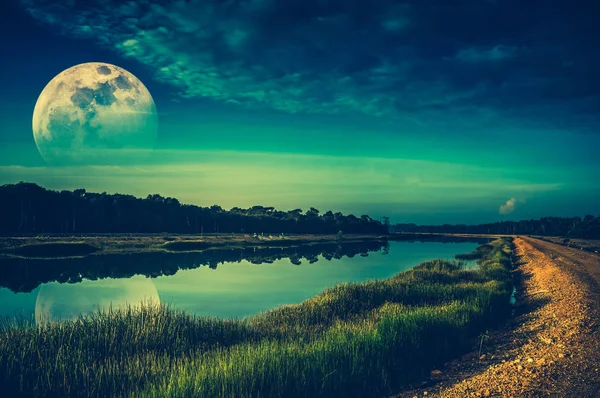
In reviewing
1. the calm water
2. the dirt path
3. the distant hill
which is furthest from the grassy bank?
the distant hill

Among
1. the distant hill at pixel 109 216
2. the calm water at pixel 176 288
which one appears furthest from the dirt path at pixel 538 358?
the distant hill at pixel 109 216

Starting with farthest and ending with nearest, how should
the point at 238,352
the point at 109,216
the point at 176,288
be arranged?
the point at 109,216 → the point at 176,288 → the point at 238,352

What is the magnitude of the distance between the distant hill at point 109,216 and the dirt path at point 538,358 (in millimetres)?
87509

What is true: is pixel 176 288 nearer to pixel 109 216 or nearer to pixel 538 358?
pixel 538 358

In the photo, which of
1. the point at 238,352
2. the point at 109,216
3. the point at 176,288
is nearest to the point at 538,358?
the point at 238,352

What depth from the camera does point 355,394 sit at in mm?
10695

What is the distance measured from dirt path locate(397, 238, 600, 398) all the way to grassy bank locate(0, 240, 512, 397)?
0.96 meters

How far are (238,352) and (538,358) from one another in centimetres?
779

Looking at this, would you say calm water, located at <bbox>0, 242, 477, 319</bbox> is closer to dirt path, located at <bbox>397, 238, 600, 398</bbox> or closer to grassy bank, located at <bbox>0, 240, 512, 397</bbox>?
grassy bank, located at <bbox>0, 240, 512, 397</bbox>

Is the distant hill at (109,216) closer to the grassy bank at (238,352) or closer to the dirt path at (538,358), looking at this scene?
the grassy bank at (238,352)

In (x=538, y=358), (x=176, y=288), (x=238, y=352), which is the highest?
(x=238, y=352)

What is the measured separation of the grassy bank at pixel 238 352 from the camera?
988 centimetres

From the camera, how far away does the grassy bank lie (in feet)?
32.4

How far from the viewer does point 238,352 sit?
11.4 m
